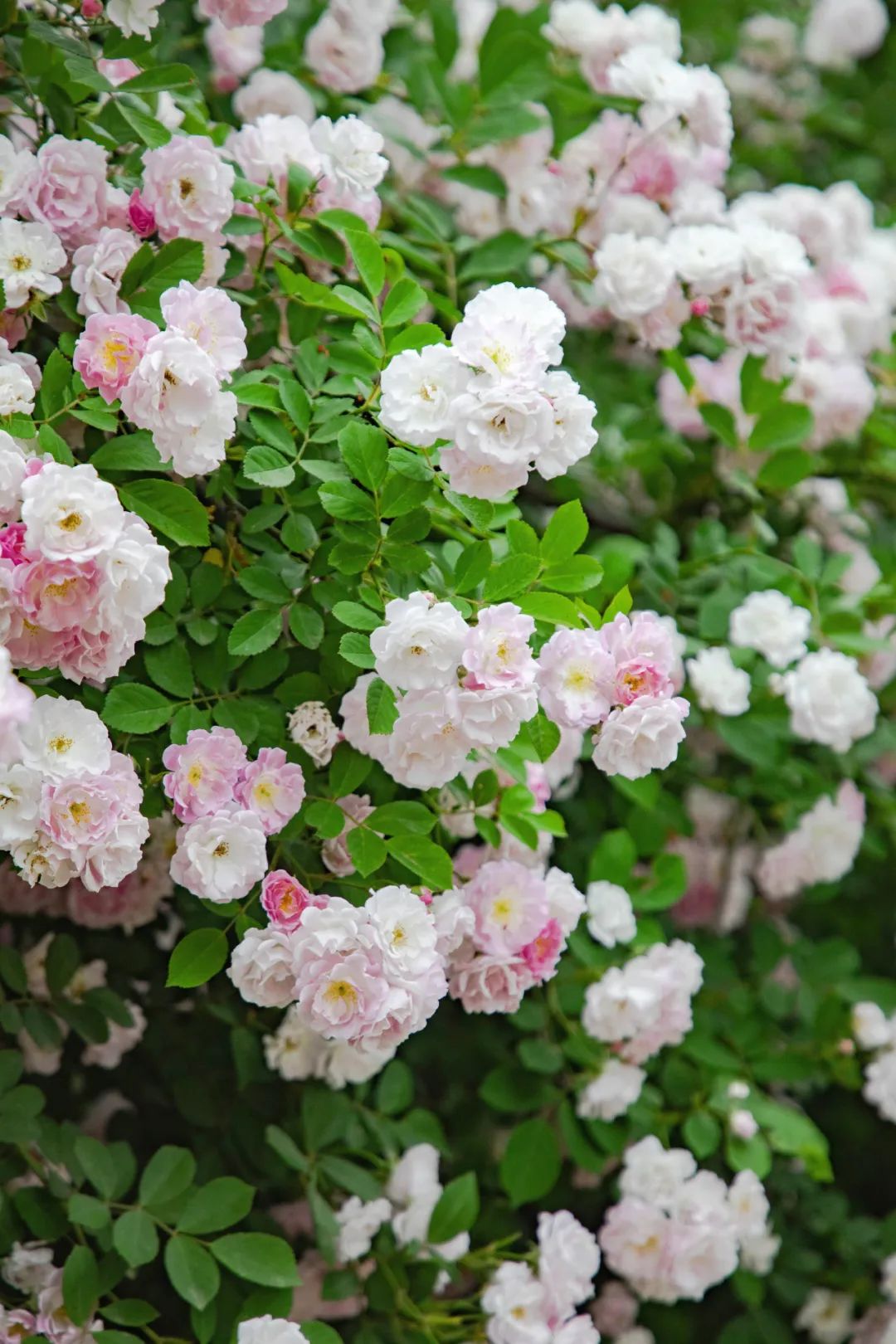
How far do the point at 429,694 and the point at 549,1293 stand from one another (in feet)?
2.15

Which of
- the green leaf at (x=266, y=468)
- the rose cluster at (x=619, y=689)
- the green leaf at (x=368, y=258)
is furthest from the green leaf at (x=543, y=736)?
the green leaf at (x=368, y=258)

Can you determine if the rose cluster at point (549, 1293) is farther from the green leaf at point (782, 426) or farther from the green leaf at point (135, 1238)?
the green leaf at point (782, 426)

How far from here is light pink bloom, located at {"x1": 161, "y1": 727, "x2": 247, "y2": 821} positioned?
919 millimetres

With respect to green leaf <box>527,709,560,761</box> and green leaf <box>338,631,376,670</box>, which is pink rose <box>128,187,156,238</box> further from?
green leaf <box>527,709,560,761</box>

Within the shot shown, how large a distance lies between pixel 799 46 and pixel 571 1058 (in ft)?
6.51

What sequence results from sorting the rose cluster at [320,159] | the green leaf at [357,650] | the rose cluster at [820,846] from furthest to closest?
1. the rose cluster at [820,846]
2. the rose cluster at [320,159]
3. the green leaf at [357,650]

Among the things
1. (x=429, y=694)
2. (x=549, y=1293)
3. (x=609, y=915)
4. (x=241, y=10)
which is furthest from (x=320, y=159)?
(x=549, y=1293)

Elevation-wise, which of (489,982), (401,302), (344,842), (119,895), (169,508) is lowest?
(119,895)

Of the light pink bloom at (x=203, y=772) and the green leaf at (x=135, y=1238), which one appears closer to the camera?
the light pink bloom at (x=203, y=772)

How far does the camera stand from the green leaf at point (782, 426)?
1420mm

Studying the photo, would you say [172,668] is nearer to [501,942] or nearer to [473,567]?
[473,567]

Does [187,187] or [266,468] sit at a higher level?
[187,187]

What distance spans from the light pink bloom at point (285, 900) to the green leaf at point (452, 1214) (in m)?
0.46

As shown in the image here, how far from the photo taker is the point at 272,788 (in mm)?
950
